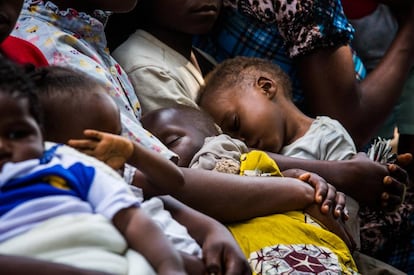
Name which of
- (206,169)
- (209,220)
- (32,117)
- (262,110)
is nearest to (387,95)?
(262,110)

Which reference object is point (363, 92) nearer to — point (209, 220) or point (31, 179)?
point (209, 220)

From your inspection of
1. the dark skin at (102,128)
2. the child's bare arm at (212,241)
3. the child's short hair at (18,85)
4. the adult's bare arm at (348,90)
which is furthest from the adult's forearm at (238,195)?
the adult's bare arm at (348,90)

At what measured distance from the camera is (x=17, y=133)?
131 cm

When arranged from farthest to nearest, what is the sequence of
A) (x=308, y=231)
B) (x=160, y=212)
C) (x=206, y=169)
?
1. (x=206, y=169)
2. (x=308, y=231)
3. (x=160, y=212)

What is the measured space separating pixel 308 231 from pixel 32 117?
2.42 ft

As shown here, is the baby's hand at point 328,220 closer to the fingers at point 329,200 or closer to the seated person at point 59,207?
the fingers at point 329,200

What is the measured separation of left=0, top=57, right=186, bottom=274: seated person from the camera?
1259 millimetres

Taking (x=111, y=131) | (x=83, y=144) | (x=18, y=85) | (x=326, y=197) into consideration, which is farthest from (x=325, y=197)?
(x=18, y=85)

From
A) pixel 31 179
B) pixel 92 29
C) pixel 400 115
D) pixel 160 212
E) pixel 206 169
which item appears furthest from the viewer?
pixel 400 115

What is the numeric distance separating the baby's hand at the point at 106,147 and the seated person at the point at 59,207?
37 mm

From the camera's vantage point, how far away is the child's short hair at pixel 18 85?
4.35 feet

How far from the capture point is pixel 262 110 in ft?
7.79

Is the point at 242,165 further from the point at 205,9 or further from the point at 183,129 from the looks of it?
the point at 205,9

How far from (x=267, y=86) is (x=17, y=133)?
1.26 meters
